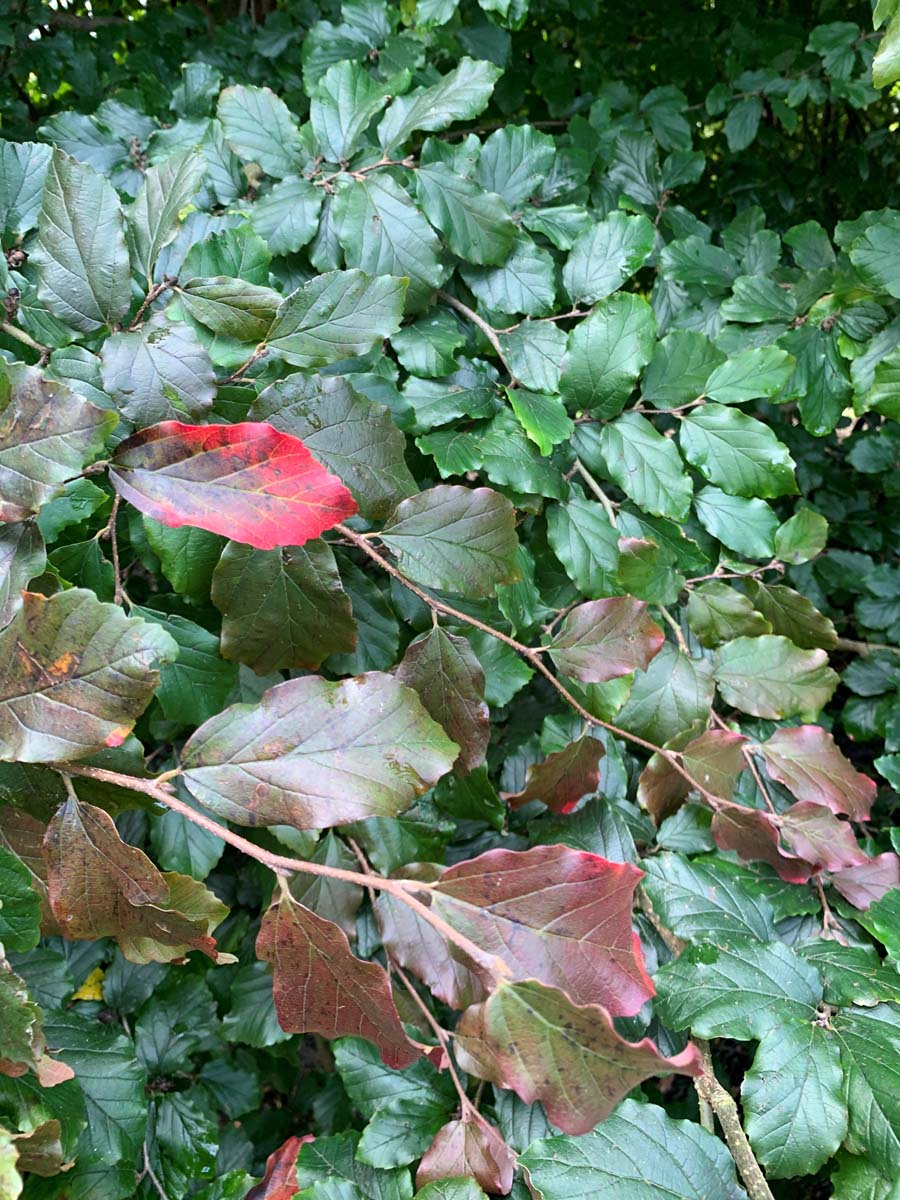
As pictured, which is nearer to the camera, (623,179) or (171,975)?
(171,975)

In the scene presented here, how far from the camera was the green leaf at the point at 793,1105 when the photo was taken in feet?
1.90

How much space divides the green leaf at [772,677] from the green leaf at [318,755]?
0.42m

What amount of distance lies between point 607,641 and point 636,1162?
351mm

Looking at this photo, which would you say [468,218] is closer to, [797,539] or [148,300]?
[148,300]

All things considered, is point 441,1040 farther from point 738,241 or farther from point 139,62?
point 139,62

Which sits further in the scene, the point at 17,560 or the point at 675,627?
the point at 675,627

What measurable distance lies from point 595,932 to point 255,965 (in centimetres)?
59

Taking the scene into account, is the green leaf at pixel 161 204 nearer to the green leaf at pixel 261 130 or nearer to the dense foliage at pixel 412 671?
the dense foliage at pixel 412 671

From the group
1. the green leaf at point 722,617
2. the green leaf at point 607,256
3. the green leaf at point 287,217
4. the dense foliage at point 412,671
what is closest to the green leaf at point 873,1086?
the dense foliage at point 412,671

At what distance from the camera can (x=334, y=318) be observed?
63cm

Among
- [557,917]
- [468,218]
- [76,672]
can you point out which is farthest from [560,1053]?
[468,218]

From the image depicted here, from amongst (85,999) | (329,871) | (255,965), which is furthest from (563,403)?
(85,999)

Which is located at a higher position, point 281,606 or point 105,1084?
point 281,606

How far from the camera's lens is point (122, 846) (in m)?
0.47
